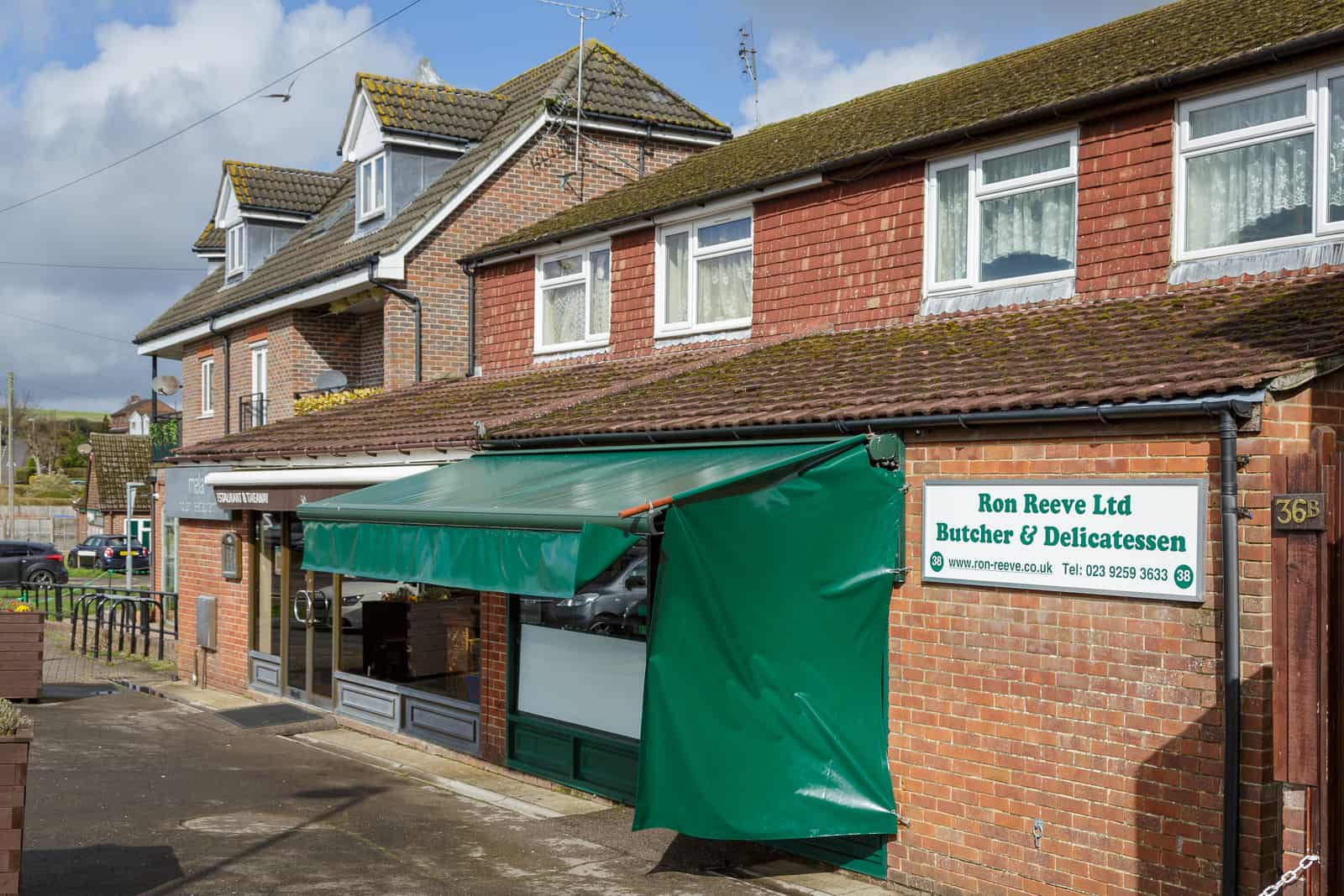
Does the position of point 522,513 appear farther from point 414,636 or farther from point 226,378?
point 226,378

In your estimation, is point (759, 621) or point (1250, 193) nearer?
point (759, 621)

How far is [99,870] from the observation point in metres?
8.73

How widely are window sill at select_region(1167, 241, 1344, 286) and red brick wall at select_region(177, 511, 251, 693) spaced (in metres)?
12.8

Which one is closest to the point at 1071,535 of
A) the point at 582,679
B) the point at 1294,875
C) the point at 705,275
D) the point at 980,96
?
the point at 1294,875

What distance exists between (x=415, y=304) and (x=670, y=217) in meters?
5.86

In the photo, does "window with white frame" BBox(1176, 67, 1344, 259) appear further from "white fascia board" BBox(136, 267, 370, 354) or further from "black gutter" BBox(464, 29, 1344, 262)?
"white fascia board" BBox(136, 267, 370, 354)

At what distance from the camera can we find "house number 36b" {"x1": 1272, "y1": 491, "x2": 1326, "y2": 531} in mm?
5980

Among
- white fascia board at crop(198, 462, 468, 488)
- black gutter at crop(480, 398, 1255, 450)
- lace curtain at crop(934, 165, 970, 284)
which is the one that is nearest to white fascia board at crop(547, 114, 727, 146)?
white fascia board at crop(198, 462, 468, 488)

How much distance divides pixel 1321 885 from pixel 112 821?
8.48m

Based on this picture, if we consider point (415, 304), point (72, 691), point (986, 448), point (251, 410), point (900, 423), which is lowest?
point (72, 691)

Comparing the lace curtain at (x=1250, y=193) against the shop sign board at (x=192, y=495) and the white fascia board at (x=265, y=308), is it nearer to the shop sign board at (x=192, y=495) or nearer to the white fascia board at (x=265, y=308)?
the white fascia board at (x=265, y=308)

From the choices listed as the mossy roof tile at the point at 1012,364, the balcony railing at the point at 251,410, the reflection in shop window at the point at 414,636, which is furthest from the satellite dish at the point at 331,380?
the mossy roof tile at the point at 1012,364

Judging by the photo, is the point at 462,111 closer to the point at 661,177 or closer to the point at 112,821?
the point at 661,177

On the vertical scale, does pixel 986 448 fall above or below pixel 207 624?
above
